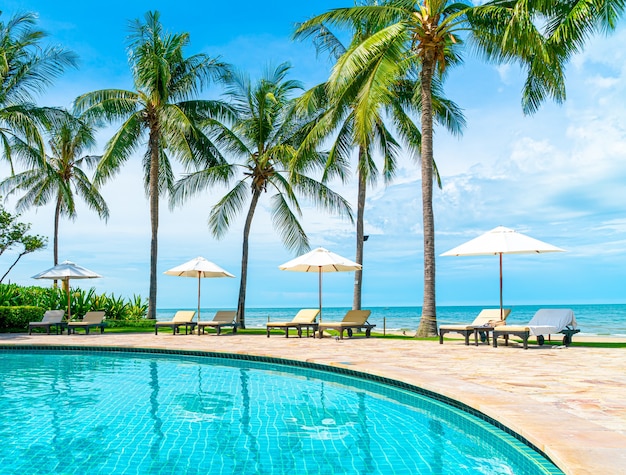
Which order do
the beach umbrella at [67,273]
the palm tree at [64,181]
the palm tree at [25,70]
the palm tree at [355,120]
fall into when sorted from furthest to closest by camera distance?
1. the palm tree at [64,181]
2. the beach umbrella at [67,273]
3. the palm tree at [25,70]
4. the palm tree at [355,120]

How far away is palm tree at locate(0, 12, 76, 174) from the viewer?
17484 millimetres

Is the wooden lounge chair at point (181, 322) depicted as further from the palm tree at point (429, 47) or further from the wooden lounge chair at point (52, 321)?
the palm tree at point (429, 47)

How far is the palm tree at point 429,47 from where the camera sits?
43.7ft

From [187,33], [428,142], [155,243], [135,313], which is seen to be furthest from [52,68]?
[428,142]

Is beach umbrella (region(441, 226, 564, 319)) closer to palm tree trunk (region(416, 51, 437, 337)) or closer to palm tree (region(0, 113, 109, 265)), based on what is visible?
palm tree trunk (region(416, 51, 437, 337))


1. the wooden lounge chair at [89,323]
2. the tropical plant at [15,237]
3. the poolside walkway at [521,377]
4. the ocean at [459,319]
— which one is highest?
the tropical plant at [15,237]

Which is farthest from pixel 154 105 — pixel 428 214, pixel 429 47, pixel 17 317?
pixel 428 214

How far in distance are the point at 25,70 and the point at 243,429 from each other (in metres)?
15.8

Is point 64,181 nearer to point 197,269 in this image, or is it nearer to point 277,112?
point 277,112

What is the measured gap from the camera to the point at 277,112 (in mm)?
20469

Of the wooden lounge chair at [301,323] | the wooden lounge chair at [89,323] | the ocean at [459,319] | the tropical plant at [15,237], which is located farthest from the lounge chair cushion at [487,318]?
the tropical plant at [15,237]

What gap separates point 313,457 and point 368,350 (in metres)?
6.89

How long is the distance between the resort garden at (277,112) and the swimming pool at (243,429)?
23.8 ft

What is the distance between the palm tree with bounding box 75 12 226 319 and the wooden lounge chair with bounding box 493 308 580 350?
11748mm
